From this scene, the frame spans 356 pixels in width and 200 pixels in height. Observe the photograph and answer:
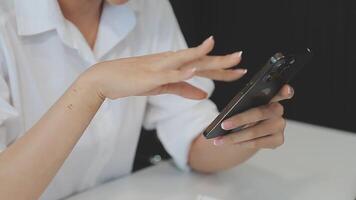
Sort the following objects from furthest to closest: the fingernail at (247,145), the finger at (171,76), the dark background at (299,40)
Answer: the dark background at (299,40)
the fingernail at (247,145)
the finger at (171,76)

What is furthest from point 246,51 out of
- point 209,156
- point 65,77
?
point 65,77

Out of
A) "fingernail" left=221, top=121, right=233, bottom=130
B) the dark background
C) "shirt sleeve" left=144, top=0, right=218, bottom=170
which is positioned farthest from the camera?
the dark background

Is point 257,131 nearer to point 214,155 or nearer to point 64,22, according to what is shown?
point 214,155

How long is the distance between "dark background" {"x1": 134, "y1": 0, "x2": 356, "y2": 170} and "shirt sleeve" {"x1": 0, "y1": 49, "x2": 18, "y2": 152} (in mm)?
762

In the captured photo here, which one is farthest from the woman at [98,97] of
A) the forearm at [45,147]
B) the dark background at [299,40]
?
the dark background at [299,40]

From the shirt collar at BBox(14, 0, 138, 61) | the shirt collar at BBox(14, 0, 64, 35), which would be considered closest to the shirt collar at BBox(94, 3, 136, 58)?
the shirt collar at BBox(14, 0, 138, 61)

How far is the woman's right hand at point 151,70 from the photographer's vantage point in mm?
624

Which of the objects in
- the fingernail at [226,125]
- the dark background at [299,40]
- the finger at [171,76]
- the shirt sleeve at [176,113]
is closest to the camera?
the finger at [171,76]

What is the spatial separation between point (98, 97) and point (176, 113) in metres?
0.33

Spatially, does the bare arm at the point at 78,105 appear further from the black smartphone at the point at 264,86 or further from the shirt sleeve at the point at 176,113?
the shirt sleeve at the point at 176,113

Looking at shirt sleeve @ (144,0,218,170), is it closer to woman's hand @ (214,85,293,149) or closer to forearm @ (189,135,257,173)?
forearm @ (189,135,257,173)

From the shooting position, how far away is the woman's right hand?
0.62 meters

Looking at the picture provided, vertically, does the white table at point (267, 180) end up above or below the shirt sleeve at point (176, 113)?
below

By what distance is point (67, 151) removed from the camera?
2.18 feet
